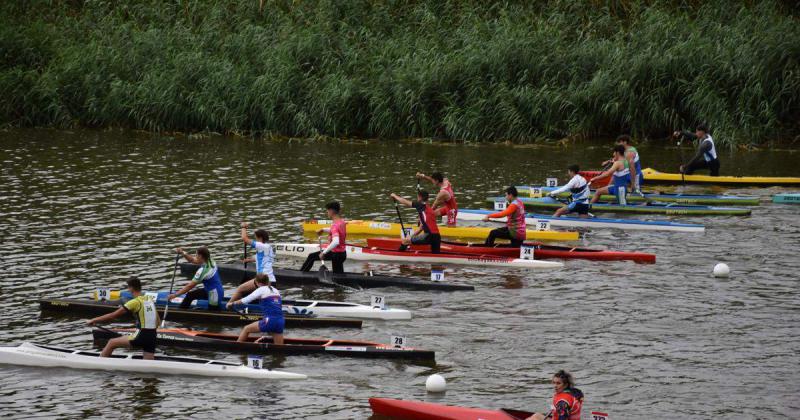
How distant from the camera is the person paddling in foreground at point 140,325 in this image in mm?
17000

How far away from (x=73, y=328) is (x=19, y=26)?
33951 millimetres

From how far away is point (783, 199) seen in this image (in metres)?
30.0

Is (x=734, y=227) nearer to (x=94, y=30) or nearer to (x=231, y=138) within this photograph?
(x=231, y=138)

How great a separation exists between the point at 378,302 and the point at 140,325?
14.9ft

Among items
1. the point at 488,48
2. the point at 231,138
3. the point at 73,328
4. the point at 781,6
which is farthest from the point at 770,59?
the point at 73,328

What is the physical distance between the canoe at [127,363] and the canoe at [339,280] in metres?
5.33

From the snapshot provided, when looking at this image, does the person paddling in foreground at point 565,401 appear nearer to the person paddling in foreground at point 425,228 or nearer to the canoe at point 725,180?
the person paddling in foreground at point 425,228

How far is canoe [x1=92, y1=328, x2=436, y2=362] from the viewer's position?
17422 mm

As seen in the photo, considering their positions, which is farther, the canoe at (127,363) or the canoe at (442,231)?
the canoe at (442,231)

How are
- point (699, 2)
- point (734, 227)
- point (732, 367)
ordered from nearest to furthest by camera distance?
point (732, 367)
point (734, 227)
point (699, 2)

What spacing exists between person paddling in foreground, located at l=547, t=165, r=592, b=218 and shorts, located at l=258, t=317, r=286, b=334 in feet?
37.3

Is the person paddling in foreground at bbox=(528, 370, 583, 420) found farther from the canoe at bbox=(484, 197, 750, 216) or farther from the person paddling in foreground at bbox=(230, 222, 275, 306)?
the canoe at bbox=(484, 197, 750, 216)

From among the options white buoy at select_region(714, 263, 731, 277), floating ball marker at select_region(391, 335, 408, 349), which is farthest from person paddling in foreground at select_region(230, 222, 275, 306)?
white buoy at select_region(714, 263, 731, 277)

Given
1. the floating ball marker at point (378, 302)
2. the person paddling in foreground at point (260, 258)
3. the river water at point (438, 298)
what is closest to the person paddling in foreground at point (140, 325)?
the river water at point (438, 298)
